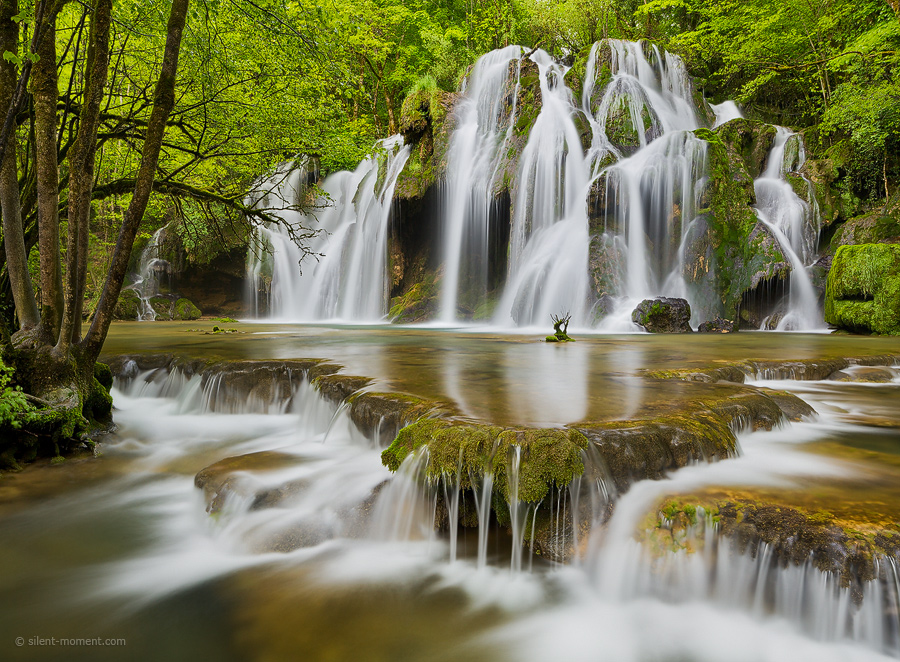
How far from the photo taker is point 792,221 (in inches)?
639

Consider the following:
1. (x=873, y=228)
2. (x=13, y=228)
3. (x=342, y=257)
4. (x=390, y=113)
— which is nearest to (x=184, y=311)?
(x=342, y=257)

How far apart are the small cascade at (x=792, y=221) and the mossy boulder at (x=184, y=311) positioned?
72.4 ft

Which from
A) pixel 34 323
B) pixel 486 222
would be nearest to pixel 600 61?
pixel 486 222

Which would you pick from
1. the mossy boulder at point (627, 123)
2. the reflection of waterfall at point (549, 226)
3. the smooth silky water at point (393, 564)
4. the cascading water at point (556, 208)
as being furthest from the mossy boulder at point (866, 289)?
the smooth silky water at point (393, 564)

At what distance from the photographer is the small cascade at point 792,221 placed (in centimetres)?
1426

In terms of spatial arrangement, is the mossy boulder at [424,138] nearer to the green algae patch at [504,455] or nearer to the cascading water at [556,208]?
the cascading water at [556,208]

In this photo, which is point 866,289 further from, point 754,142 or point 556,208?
point 754,142

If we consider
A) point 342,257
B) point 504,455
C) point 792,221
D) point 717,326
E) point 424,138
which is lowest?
point 504,455

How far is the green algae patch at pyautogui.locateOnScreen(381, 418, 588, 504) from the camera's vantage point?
8.75 feet

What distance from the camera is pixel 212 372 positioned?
6160 mm

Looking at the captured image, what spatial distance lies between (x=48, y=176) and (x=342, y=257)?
689 inches

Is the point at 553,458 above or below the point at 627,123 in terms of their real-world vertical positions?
below

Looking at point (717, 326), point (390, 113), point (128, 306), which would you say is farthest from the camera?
point (390, 113)

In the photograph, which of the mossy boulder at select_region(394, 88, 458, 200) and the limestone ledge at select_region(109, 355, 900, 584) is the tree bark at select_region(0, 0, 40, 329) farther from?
the mossy boulder at select_region(394, 88, 458, 200)
